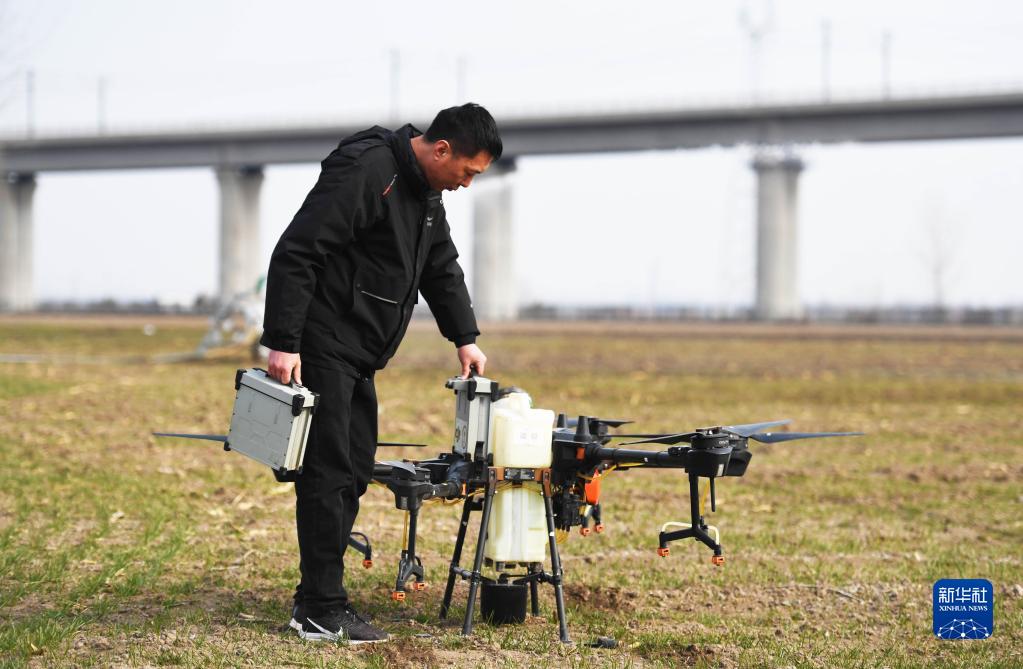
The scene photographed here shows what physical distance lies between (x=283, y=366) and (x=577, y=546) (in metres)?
3.22

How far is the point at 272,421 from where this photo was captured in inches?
195

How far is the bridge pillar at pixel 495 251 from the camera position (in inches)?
2429

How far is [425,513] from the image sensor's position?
879cm

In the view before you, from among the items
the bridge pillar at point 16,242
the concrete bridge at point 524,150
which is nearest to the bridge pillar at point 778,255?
the concrete bridge at point 524,150

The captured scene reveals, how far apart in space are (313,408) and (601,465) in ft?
4.25

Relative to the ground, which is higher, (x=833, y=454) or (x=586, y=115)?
(x=586, y=115)

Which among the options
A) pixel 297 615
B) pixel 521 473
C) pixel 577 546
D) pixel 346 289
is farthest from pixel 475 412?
pixel 577 546

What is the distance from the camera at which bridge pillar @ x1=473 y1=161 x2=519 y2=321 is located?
61.7 m

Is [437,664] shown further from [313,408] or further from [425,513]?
[425,513]

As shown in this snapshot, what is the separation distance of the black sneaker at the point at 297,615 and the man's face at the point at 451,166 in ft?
6.27

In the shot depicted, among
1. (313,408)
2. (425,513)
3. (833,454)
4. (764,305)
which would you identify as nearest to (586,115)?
(764,305)

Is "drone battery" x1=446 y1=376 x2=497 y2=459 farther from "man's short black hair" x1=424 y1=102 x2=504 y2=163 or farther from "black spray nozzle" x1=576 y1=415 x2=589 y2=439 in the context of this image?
"man's short black hair" x1=424 y1=102 x2=504 y2=163

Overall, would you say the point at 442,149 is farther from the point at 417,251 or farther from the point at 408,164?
the point at 417,251

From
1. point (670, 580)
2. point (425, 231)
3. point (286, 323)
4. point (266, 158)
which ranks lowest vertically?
point (670, 580)
